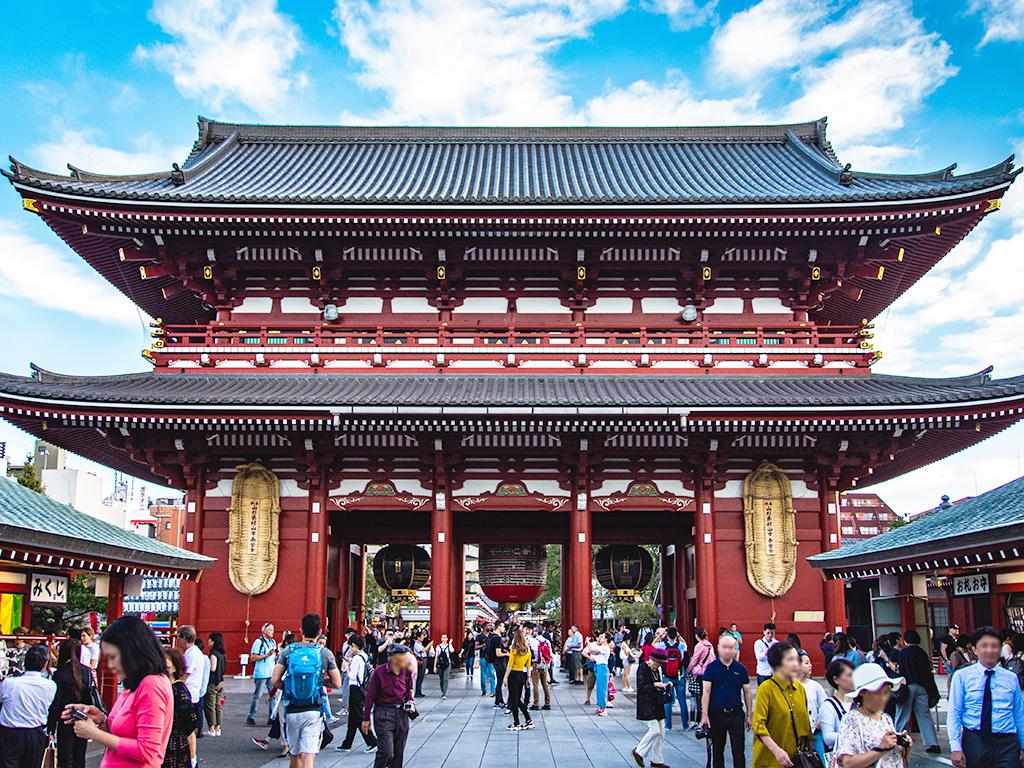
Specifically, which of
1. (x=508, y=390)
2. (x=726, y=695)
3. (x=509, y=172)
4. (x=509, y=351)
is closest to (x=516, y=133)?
(x=509, y=172)

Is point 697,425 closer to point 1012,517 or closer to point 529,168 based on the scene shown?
point 1012,517

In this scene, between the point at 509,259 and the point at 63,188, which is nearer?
the point at 63,188

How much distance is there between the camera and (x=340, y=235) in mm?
24484

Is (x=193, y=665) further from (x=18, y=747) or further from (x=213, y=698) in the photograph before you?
(x=18, y=747)

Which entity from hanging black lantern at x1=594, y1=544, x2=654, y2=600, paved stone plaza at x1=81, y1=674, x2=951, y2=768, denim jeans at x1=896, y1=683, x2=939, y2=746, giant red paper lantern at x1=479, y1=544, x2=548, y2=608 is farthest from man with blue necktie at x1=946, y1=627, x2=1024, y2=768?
giant red paper lantern at x1=479, y1=544, x2=548, y2=608

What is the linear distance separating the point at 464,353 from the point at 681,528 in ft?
26.9

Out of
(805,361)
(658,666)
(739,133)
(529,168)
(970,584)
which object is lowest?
(658,666)

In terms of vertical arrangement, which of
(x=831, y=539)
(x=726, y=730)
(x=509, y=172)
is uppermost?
(x=509, y=172)

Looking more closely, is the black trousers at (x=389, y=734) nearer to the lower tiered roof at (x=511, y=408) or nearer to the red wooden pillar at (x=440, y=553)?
the lower tiered roof at (x=511, y=408)

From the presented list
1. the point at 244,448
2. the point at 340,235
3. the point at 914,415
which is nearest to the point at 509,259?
the point at 340,235

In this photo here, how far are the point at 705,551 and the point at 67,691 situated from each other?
16651 mm

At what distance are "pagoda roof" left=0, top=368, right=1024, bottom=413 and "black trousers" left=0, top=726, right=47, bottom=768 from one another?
12242 mm

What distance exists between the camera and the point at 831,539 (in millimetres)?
23938

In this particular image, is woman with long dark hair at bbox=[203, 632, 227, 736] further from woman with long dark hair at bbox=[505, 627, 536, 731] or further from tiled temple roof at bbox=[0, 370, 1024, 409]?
tiled temple roof at bbox=[0, 370, 1024, 409]
